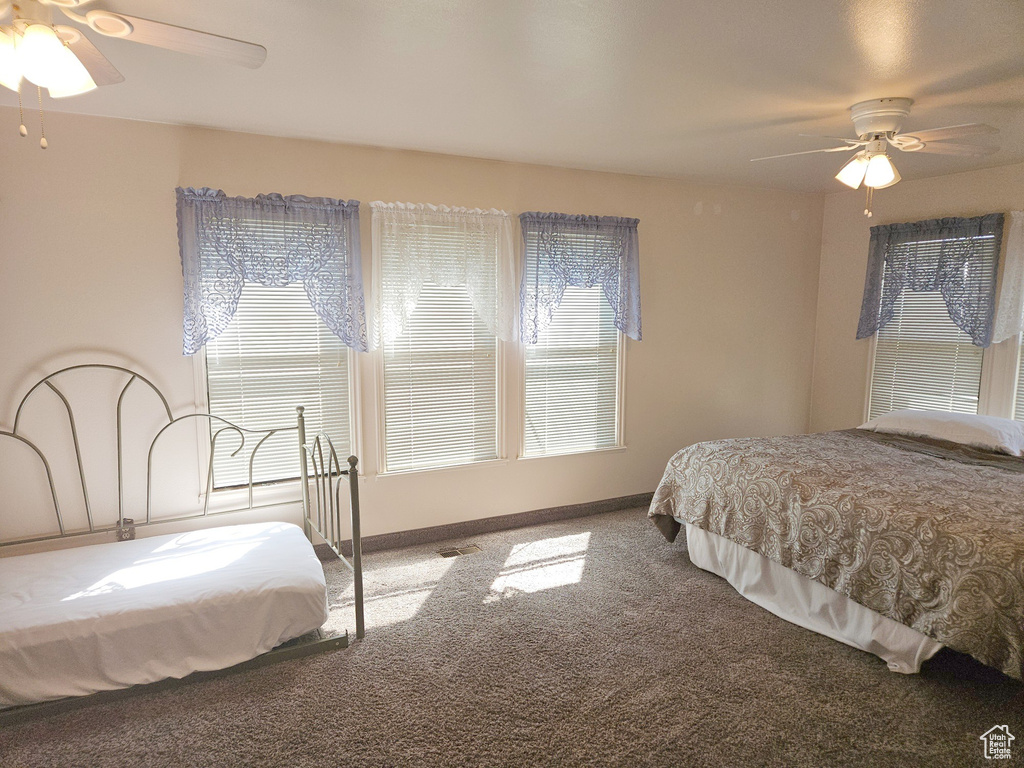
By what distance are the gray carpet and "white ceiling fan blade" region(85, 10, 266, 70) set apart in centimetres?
221

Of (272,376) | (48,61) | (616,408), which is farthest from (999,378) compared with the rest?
(48,61)

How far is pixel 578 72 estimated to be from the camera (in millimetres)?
2406

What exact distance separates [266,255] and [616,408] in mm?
2576

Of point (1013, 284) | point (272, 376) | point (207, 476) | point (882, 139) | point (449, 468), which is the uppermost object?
point (882, 139)

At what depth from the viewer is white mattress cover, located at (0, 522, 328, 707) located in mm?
2189

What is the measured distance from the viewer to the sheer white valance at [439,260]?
3643mm

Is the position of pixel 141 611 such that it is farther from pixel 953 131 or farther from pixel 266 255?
pixel 953 131

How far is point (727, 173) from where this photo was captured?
4254 mm

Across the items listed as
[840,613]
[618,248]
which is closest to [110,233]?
[618,248]

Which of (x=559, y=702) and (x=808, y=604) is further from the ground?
(x=808, y=604)

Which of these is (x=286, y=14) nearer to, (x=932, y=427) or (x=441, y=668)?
(x=441, y=668)

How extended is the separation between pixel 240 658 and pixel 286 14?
7.71 ft

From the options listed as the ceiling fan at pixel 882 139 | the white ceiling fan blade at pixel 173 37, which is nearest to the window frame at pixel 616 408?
the ceiling fan at pixel 882 139

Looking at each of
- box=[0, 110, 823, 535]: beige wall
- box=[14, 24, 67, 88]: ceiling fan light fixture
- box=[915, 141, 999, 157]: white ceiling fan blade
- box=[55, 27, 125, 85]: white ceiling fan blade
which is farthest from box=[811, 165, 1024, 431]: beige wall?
box=[14, 24, 67, 88]: ceiling fan light fixture
